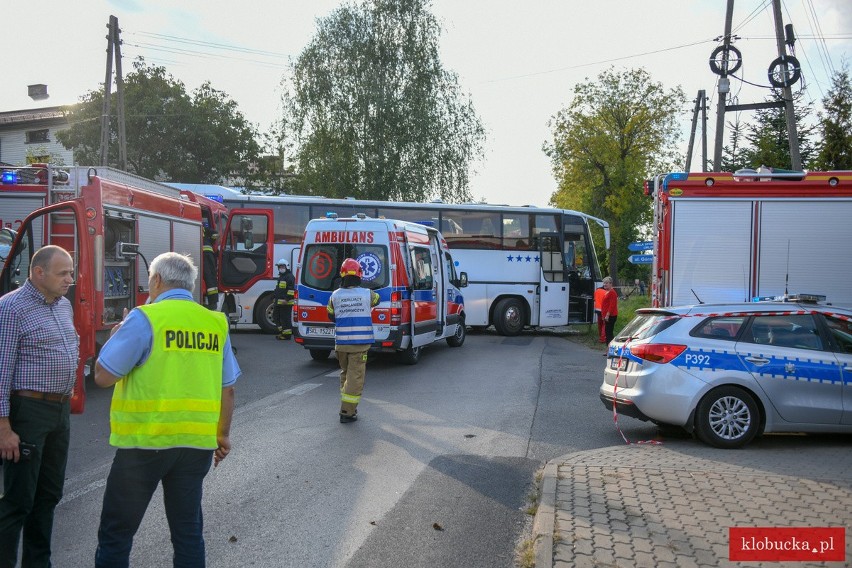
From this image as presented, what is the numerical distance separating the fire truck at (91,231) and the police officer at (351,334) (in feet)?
9.42

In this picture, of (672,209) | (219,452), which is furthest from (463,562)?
(672,209)

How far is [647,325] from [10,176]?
9.67m

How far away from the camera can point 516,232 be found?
23.2m

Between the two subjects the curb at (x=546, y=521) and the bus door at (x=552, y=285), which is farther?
the bus door at (x=552, y=285)

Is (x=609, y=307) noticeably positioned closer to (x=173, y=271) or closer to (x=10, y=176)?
(x=10, y=176)

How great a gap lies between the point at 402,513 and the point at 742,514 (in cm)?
240

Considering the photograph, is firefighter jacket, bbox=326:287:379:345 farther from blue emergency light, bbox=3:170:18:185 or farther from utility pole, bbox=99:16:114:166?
utility pole, bbox=99:16:114:166

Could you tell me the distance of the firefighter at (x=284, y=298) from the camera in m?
18.6

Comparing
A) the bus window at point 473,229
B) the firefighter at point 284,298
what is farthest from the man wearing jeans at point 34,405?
the bus window at point 473,229

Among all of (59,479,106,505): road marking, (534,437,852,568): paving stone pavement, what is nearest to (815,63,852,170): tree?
(534,437,852,568): paving stone pavement

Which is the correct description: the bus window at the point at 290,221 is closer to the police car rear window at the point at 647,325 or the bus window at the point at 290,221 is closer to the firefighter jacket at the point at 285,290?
the firefighter jacket at the point at 285,290

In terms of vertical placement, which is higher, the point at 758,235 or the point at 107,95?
the point at 107,95

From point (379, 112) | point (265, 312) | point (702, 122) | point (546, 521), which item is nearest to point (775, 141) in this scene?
point (702, 122)

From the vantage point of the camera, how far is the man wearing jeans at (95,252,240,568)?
3.79 metres
